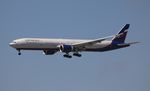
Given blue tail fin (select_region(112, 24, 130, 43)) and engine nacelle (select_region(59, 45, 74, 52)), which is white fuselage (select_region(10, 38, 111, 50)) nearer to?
engine nacelle (select_region(59, 45, 74, 52))

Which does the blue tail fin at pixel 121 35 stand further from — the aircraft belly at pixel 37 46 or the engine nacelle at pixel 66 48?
the aircraft belly at pixel 37 46

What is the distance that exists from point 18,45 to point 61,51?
431 inches

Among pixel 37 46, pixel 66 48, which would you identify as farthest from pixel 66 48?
pixel 37 46

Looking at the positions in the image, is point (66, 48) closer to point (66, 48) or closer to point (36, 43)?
point (66, 48)

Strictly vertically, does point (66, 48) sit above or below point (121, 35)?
below

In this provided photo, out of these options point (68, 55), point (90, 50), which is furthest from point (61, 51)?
point (90, 50)

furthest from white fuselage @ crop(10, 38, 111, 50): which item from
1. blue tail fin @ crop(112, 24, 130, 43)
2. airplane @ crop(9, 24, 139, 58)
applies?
blue tail fin @ crop(112, 24, 130, 43)

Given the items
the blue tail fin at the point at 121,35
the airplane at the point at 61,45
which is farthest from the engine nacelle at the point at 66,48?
the blue tail fin at the point at 121,35

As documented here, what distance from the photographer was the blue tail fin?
5384 inches

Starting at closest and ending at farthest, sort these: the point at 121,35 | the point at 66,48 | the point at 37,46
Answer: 1. the point at 66,48
2. the point at 37,46
3. the point at 121,35

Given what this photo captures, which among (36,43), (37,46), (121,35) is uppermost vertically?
(121,35)

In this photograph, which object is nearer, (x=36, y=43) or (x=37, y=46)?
(x=37, y=46)

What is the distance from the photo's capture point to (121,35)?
453 feet

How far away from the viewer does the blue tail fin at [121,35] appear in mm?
136750
